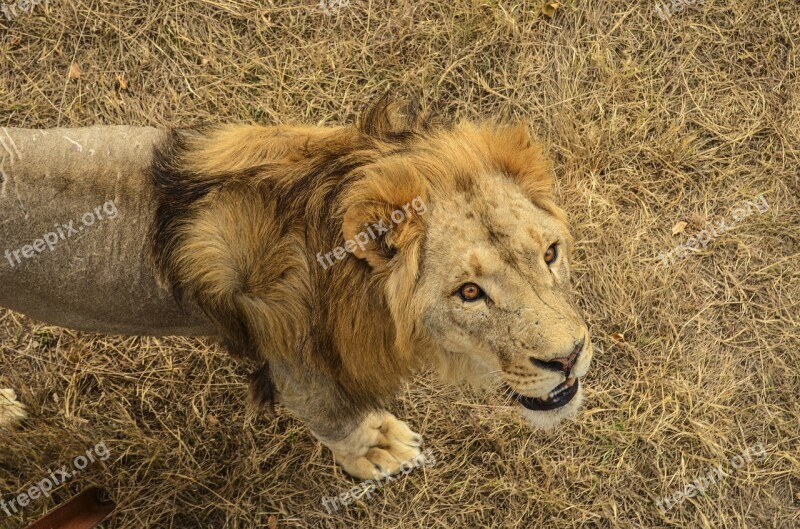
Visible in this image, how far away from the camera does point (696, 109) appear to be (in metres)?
5.33

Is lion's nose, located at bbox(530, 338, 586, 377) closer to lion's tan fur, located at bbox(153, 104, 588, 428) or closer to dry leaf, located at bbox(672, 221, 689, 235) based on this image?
lion's tan fur, located at bbox(153, 104, 588, 428)

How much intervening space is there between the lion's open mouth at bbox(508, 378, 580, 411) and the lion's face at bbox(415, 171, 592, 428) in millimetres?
197

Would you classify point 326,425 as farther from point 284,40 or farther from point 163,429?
point 284,40

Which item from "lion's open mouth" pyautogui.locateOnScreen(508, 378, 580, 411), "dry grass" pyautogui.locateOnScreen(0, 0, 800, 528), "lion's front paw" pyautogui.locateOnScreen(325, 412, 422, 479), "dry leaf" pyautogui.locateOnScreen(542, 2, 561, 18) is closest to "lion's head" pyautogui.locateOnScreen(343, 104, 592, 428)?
"lion's open mouth" pyautogui.locateOnScreen(508, 378, 580, 411)

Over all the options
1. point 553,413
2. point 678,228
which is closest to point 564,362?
point 553,413

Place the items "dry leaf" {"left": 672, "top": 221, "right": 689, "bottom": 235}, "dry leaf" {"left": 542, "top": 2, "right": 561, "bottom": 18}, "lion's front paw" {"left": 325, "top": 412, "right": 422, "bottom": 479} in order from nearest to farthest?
"lion's front paw" {"left": 325, "top": 412, "right": 422, "bottom": 479}, "dry leaf" {"left": 672, "top": 221, "right": 689, "bottom": 235}, "dry leaf" {"left": 542, "top": 2, "right": 561, "bottom": 18}

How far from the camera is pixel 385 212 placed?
2564 mm

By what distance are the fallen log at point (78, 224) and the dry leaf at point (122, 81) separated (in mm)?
2311

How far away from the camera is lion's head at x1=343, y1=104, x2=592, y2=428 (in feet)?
8.54

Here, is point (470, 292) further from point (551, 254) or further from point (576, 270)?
point (576, 270)

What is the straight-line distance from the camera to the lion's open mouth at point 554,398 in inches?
118

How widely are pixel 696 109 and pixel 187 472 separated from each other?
4.66m

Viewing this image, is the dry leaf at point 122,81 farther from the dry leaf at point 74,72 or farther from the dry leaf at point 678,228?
the dry leaf at point 678,228

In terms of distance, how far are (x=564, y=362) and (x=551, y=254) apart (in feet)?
1.46
